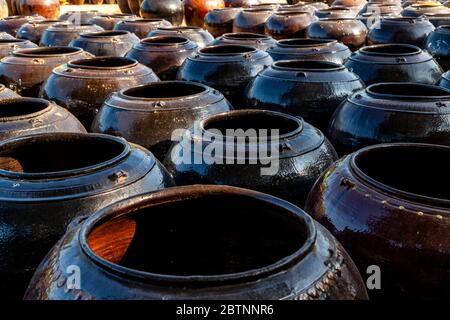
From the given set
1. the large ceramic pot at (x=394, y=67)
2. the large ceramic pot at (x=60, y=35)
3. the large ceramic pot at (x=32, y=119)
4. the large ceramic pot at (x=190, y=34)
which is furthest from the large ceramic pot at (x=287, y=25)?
the large ceramic pot at (x=32, y=119)

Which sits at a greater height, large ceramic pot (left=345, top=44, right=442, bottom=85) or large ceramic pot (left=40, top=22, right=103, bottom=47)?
large ceramic pot (left=345, top=44, right=442, bottom=85)

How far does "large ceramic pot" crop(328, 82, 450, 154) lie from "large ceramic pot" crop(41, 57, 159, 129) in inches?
88.1

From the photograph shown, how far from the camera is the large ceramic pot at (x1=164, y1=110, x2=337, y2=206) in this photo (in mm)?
3594

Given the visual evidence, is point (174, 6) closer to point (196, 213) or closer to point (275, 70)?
point (275, 70)

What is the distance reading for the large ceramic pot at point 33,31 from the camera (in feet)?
31.7

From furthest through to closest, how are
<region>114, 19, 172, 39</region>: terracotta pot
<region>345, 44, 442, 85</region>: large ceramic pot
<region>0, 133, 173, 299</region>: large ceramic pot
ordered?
<region>114, 19, 172, 39</region>: terracotta pot < <region>345, 44, 442, 85</region>: large ceramic pot < <region>0, 133, 173, 299</region>: large ceramic pot

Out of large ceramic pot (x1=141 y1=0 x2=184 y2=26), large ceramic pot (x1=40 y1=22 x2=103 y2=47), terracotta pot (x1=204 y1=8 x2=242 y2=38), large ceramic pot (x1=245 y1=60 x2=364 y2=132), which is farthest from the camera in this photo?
large ceramic pot (x1=141 y1=0 x2=184 y2=26)

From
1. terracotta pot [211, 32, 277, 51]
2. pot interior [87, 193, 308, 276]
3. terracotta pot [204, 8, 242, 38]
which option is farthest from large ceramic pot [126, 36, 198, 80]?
terracotta pot [204, 8, 242, 38]

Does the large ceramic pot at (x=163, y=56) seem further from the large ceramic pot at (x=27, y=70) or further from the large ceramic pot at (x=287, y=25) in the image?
the large ceramic pot at (x=287, y=25)

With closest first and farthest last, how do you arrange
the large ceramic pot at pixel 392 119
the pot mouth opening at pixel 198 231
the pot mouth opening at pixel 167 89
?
1. the pot mouth opening at pixel 198 231
2. the large ceramic pot at pixel 392 119
3. the pot mouth opening at pixel 167 89

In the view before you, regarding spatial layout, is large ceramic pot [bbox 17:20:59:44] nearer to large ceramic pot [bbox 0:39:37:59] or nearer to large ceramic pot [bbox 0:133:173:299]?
→ large ceramic pot [bbox 0:39:37:59]

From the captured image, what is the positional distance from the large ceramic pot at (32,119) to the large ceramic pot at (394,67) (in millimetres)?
3176

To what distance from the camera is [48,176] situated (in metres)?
2.93

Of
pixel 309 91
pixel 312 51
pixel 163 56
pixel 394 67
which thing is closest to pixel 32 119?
pixel 309 91
